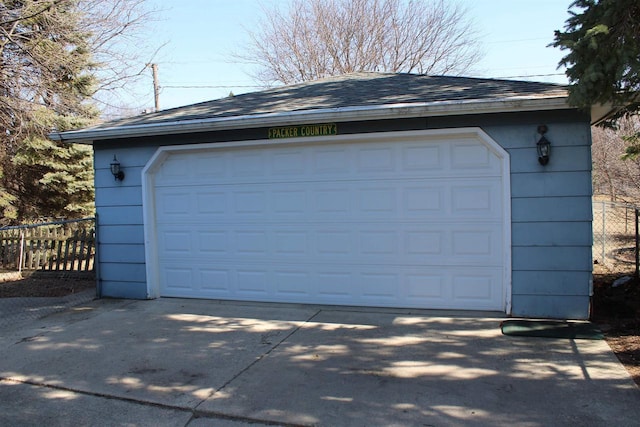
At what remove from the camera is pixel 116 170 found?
718cm

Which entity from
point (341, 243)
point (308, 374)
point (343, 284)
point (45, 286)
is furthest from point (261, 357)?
point (45, 286)

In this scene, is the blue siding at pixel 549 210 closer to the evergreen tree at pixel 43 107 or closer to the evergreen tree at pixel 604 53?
the evergreen tree at pixel 604 53

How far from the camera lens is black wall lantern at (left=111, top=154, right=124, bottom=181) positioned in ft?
23.5

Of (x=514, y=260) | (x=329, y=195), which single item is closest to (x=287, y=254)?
(x=329, y=195)

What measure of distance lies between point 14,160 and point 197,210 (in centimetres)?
906

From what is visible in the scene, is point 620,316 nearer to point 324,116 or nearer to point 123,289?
point 324,116

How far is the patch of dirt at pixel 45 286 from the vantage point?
796cm

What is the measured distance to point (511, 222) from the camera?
569 centimetres

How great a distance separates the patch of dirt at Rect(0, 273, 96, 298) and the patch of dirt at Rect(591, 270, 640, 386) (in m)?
7.63

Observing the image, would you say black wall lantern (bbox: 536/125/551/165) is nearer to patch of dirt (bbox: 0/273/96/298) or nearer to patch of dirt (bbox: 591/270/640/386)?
patch of dirt (bbox: 591/270/640/386)

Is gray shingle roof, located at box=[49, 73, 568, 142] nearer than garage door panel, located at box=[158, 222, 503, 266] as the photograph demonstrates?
Yes

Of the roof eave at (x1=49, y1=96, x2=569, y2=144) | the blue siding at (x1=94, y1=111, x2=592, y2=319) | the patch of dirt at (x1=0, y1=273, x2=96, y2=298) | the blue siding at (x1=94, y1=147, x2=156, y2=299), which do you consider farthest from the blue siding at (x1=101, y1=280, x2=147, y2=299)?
the blue siding at (x1=94, y1=111, x2=592, y2=319)

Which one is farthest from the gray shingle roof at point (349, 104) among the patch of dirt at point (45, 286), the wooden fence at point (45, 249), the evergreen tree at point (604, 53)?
the wooden fence at point (45, 249)

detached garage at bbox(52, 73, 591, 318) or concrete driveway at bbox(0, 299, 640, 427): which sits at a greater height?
detached garage at bbox(52, 73, 591, 318)
